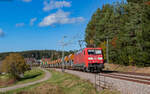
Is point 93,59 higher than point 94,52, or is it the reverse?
point 94,52

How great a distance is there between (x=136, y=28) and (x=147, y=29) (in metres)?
5.07

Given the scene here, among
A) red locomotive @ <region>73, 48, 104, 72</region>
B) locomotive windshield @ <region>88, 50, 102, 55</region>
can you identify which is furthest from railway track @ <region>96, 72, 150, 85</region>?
→ locomotive windshield @ <region>88, 50, 102, 55</region>

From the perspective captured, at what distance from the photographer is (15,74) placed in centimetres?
5694

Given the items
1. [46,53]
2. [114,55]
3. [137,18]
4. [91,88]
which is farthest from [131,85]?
[46,53]

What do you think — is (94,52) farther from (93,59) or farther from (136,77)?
(136,77)

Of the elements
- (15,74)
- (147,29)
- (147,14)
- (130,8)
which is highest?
(130,8)

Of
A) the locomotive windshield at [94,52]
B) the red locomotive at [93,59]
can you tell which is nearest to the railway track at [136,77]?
the red locomotive at [93,59]

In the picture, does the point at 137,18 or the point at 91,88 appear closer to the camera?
the point at 91,88

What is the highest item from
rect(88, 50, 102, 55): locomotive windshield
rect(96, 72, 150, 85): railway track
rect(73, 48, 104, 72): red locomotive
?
rect(88, 50, 102, 55): locomotive windshield

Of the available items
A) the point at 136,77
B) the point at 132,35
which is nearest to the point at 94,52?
the point at 132,35

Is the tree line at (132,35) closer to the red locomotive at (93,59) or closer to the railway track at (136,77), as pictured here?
the red locomotive at (93,59)

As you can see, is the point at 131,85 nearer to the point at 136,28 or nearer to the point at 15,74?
the point at 136,28

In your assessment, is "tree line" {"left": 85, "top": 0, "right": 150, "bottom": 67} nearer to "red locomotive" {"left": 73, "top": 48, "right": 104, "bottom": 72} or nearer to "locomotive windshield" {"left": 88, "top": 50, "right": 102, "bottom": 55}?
"locomotive windshield" {"left": 88, "top": 50, "right": 102, "bottom": 55}

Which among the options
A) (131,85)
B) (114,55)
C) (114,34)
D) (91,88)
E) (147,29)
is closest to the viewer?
(131,85)
